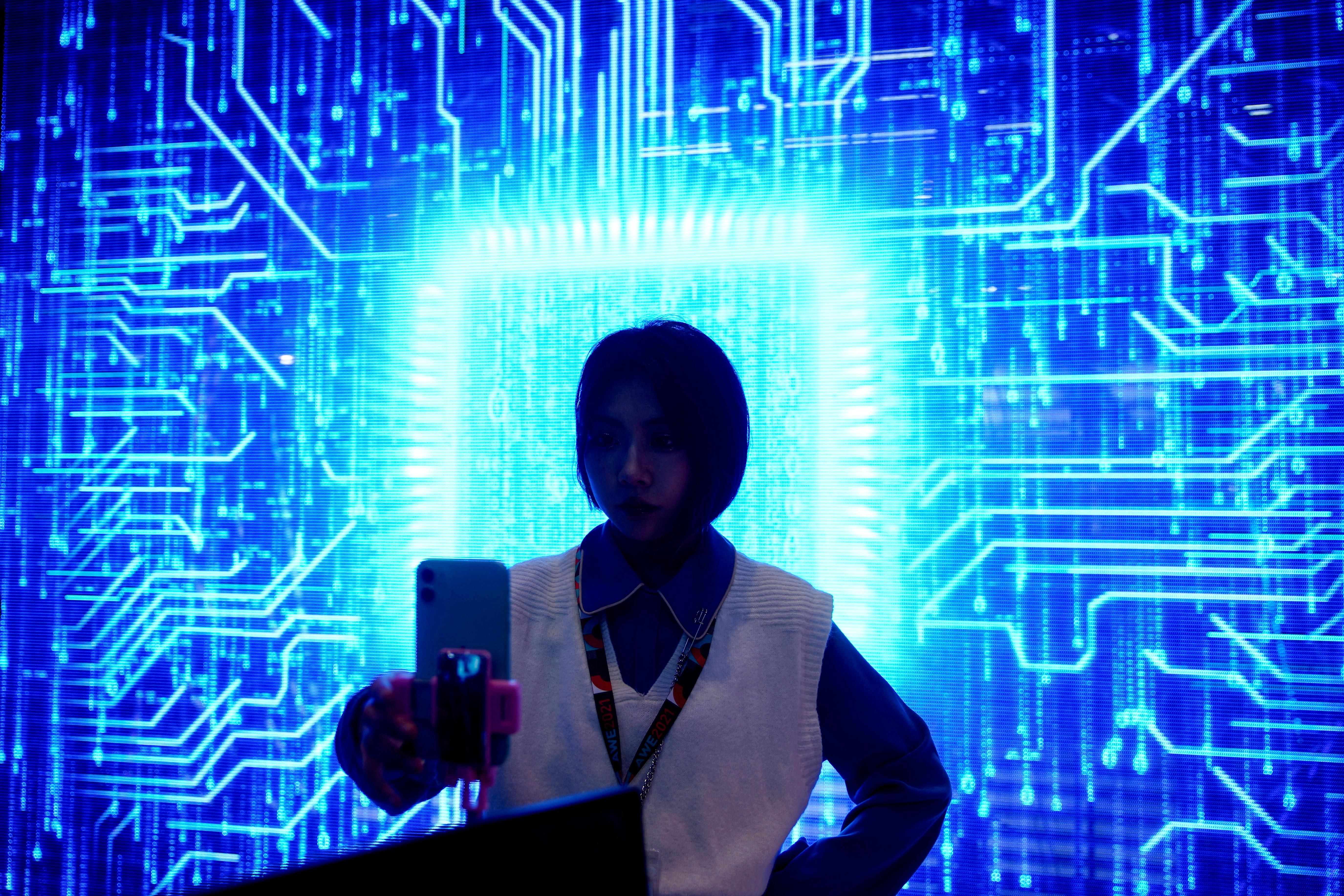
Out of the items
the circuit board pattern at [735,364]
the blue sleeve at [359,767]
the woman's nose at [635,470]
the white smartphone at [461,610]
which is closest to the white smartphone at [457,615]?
the white smartphone at [461,610]

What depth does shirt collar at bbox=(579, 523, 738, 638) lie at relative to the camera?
101cm

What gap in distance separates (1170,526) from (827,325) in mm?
741

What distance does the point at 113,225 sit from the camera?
204cm

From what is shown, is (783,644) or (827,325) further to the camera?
(827,325)

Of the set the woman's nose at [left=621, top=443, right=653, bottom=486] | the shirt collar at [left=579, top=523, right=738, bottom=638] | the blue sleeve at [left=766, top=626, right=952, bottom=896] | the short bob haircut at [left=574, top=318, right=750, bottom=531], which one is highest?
the short bob haircut at [left=574, top=318, right=750, bottom=531]

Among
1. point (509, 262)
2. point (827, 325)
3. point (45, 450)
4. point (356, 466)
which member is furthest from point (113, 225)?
point (827, 325)

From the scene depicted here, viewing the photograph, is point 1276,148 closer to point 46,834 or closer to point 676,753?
point 676,753

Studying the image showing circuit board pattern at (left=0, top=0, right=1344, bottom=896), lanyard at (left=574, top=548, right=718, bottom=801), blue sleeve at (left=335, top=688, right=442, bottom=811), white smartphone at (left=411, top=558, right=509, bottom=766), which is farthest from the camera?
circuit board pattern at (left=0, top=0, right=1344, bottom=896)

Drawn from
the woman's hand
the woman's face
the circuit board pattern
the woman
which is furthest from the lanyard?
the circuit board pattern

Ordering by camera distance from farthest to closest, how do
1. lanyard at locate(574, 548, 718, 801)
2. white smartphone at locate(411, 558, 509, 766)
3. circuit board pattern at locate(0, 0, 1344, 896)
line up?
circuit board pattern at locate(0, 0, 1344, 896)
lanyard at locate(574, 548, 718, 801)
white smartphone at locate(411, 558, 509, 766)

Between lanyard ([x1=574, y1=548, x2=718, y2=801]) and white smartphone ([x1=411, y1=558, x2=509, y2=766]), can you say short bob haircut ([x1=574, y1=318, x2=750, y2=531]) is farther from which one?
white smartphone ([x1=411, y1=558, x2=509, y2=766])

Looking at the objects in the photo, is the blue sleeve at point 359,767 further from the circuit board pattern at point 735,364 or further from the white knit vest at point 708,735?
the circuit board pattern at point 735,364

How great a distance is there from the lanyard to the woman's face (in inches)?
4.7

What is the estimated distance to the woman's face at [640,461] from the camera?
1.01 m
